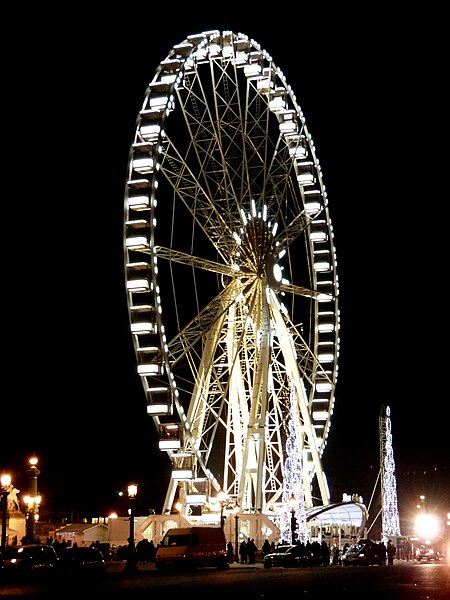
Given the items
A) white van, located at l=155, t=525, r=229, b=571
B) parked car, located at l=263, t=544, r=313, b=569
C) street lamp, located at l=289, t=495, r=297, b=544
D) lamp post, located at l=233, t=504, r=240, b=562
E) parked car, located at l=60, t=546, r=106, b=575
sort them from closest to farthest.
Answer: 1. parked car, located at l=60, t=546, r=106, b=575
2. white van, located at l=155, t=525, r=229, b=571
3. parked car, located at l=263, t=544, r=313, b=569
4. lamp post, located at l=233, t=504, r=240, b=562
5. street lamp, located at l=289, t=495, r=297, b=544

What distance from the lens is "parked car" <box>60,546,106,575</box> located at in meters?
30.3

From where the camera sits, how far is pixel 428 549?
49.6m

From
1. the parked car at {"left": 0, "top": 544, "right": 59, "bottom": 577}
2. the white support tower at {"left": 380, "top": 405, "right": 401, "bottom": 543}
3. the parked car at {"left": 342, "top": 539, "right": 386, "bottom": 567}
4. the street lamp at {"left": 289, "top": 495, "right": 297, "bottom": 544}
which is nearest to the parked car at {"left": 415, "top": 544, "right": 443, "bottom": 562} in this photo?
the parked car at {"left": 342, "top": 539, "right": 386, "bottom": 567}

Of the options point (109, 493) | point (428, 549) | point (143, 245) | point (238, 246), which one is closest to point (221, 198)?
point (238, 246)

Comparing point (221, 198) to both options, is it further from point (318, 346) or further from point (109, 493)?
point (109, 493)

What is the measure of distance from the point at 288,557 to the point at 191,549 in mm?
6230

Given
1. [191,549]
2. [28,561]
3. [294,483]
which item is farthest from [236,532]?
[28,561]

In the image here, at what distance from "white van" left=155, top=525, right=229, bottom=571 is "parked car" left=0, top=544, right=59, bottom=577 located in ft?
12.5

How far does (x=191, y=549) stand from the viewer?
110ft

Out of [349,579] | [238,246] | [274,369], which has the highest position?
[238,246]

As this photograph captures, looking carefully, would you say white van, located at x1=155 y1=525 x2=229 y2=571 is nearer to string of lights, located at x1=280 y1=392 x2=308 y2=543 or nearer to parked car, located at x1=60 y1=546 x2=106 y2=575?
parked car, located at x1=60 y1=546 x2=106 y2=575

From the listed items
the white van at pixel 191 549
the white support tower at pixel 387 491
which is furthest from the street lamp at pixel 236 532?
Answer: the white support tower at pixel 387 491

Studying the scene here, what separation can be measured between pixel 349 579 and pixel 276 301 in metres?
20.1

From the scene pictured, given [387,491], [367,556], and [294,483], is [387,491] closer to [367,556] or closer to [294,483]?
[294,483]
